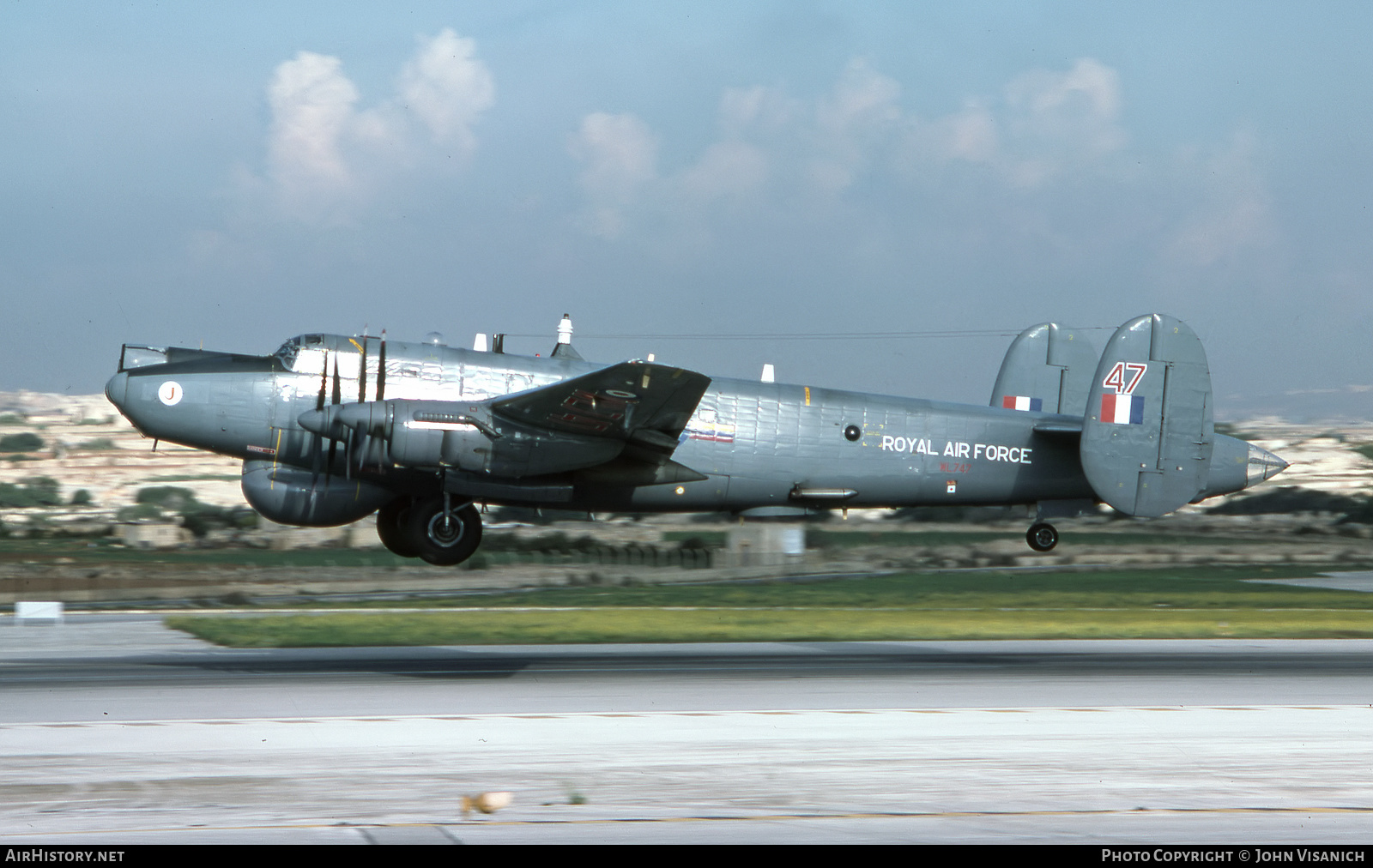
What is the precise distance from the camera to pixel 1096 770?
1290 cm

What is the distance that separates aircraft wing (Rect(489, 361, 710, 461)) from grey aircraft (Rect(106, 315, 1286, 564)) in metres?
0.04

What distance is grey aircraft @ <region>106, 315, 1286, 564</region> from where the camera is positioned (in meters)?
19.9

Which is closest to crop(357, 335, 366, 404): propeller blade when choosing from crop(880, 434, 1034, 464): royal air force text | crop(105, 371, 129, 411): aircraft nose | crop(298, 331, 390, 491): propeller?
crop(298, 331, 390, 491): propeller

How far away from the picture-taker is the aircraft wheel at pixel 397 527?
21.9 meters

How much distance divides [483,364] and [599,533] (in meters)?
17.9

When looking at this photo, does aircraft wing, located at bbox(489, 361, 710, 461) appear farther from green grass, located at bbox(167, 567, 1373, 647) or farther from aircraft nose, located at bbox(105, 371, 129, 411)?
aircraft nose, located at bbox(105, 371, 129, 411)

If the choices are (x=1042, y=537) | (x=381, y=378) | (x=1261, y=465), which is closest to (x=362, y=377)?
(x=381, y=378)

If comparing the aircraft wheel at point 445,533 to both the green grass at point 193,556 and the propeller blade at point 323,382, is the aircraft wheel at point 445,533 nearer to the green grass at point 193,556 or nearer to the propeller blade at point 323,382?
the propeller blade at point 323,382

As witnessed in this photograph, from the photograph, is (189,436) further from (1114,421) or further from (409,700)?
(1114,421)

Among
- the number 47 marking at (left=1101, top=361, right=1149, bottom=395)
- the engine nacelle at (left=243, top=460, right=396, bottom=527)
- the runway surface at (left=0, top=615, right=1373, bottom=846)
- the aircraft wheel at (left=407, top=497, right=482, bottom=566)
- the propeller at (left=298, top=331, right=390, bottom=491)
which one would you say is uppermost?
the number 47 marking at (left=1101, top=361, right=1149, bottom=395)

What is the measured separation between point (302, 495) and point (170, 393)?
2.67m

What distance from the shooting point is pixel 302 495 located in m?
21.6

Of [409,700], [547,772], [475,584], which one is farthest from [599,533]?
[547,772]

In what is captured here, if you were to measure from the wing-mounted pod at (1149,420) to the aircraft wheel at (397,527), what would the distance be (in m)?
12.3
